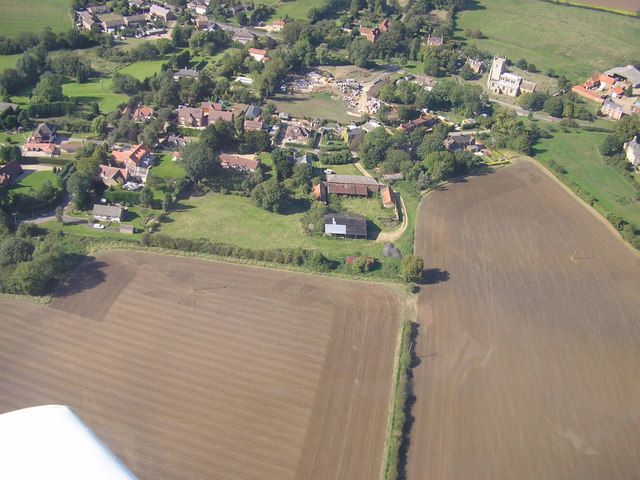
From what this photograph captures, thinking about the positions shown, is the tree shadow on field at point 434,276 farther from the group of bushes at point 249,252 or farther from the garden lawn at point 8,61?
the garden lawn at point 8,61

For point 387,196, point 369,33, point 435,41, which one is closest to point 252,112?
point 387,196

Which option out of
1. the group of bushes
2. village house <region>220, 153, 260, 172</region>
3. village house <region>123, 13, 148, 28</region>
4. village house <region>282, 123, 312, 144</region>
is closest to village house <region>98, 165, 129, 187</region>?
village house <region>220, 153, 260, 172</region>

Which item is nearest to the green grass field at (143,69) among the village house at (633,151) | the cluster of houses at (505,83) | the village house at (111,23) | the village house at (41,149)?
the village house at (111,23)

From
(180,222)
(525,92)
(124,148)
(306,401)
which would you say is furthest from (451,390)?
(525,92)

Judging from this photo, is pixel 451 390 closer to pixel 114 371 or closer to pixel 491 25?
pixel 114 371

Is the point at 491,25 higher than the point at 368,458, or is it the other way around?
the point at 491,25
